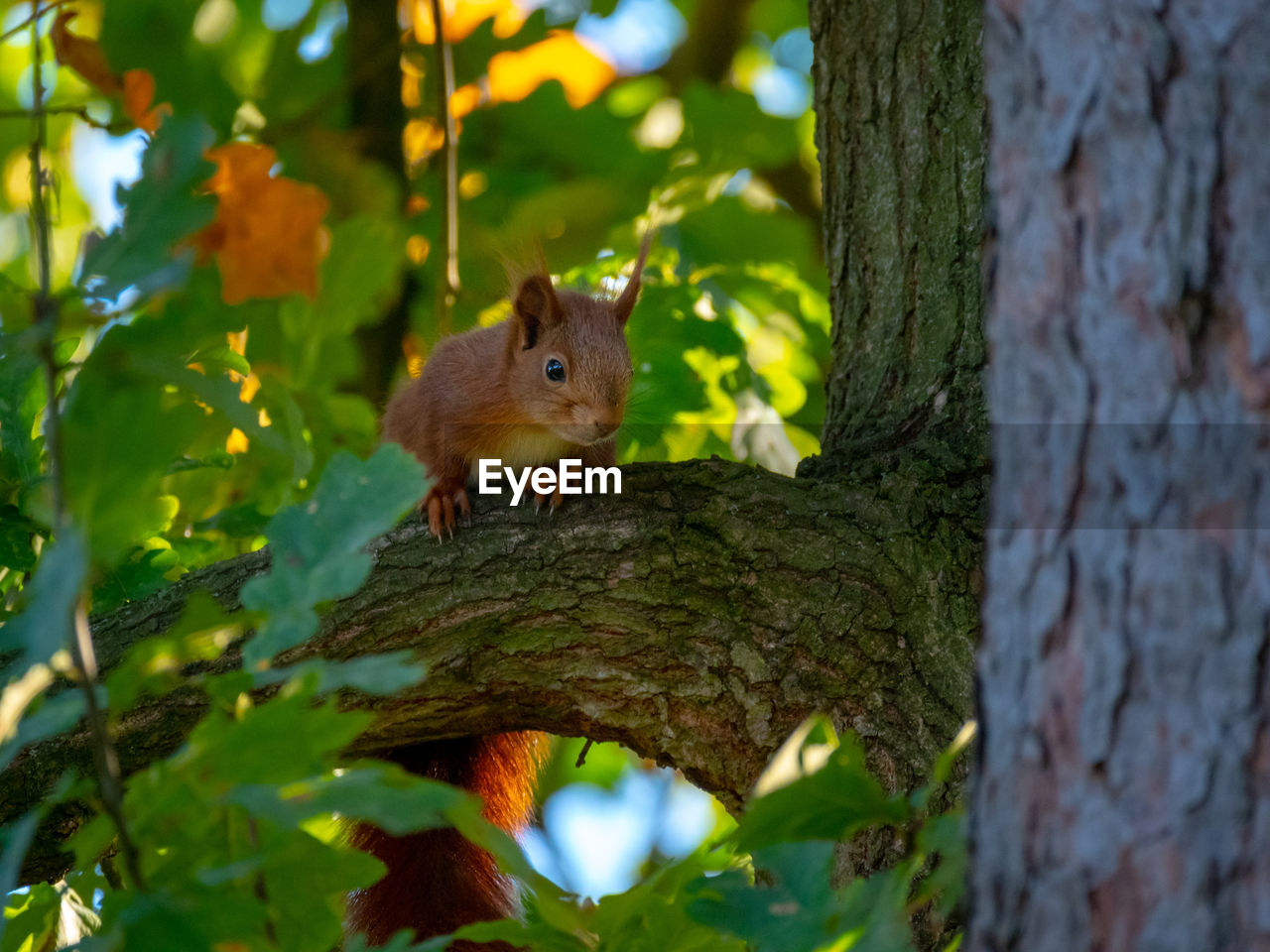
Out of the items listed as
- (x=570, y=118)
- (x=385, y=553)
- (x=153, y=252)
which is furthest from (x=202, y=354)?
(x=570, y=118)

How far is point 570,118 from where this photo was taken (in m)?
4.16

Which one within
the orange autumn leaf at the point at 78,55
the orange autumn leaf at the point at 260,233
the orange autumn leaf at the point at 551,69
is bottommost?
the orange autumn leaf at the point at 260,233

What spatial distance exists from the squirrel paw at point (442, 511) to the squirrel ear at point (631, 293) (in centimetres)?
69

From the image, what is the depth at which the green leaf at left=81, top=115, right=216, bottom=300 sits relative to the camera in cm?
91

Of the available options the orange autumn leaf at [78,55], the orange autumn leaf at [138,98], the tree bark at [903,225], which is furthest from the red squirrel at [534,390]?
the orange autumn leaf at [78,55]

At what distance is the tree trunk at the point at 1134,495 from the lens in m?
0.83

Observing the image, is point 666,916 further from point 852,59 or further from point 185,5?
point 185,5

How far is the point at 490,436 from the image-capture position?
103 inches

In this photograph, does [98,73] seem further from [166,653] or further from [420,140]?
[166,653]

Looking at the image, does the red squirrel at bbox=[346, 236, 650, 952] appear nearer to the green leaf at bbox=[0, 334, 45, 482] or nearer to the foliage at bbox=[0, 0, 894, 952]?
the foliage at bbox=[0, 0, 894, 952]

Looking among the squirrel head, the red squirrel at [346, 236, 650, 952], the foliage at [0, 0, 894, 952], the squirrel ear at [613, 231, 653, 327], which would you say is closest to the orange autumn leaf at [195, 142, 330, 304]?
the foliage at [0, 0, 894, 952]

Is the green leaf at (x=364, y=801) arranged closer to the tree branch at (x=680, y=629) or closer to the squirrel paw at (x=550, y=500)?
the tree branch at (x=680, y=629)

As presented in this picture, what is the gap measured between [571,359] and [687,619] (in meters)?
0.87

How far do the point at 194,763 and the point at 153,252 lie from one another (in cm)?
36
